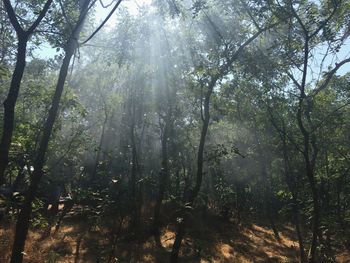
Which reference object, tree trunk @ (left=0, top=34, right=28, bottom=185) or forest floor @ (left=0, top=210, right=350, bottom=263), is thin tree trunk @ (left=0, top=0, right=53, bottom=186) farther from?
forest floor @ (left=0, top=210, right=350, bottom=263)

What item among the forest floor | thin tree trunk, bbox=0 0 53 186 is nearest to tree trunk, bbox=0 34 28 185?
thin tree trunk, bbox=0 0 53 186

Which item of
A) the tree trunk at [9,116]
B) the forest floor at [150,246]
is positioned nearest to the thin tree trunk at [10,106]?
the tree trunk at [9,116]

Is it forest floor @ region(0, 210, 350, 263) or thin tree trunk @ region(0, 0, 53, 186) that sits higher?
thin tree trunk @ region(0, 0, 53, 186)

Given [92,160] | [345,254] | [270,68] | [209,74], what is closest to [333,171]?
[345,254]

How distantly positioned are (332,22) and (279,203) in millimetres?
28022

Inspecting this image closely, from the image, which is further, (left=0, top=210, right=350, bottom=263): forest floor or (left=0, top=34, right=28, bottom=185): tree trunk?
(left=0, top=210, right=350, bottom=263): forest floor

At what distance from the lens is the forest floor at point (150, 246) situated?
13500 mm

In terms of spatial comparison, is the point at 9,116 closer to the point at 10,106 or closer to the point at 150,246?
the point at 10,106

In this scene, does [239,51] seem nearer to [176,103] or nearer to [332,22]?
[332,22]

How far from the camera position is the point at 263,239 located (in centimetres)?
2281

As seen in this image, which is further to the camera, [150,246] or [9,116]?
[150,246]

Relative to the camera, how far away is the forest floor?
1350 cm

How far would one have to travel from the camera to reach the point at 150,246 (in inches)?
667

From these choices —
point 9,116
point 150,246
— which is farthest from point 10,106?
point 150,246
